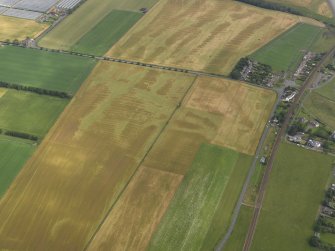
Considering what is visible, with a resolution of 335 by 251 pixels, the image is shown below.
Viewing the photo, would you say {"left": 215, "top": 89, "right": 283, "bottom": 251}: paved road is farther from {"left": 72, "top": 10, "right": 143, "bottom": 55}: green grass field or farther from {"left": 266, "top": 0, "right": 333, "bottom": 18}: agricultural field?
{"left": 72, "top": 10, "right": 143, "bottom": 55}: green grass field

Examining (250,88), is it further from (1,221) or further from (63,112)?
(1,221)

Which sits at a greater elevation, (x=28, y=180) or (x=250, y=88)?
(x=250, y=88)

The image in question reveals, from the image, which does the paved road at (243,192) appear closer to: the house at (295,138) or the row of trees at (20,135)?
the house at (295,138)

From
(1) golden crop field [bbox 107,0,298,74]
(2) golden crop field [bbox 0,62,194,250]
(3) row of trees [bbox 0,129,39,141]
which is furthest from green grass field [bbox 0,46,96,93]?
(3) row of trees [bbox 0,129,39,141]

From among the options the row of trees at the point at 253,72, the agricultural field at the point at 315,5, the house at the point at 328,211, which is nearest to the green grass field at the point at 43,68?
the row of trees at the point at 253,72

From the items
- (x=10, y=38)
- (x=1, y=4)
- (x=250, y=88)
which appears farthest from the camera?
(x=1, y=4)

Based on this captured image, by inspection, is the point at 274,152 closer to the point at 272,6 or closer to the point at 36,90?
the point at 36,90

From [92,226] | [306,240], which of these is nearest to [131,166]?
[92,226]
